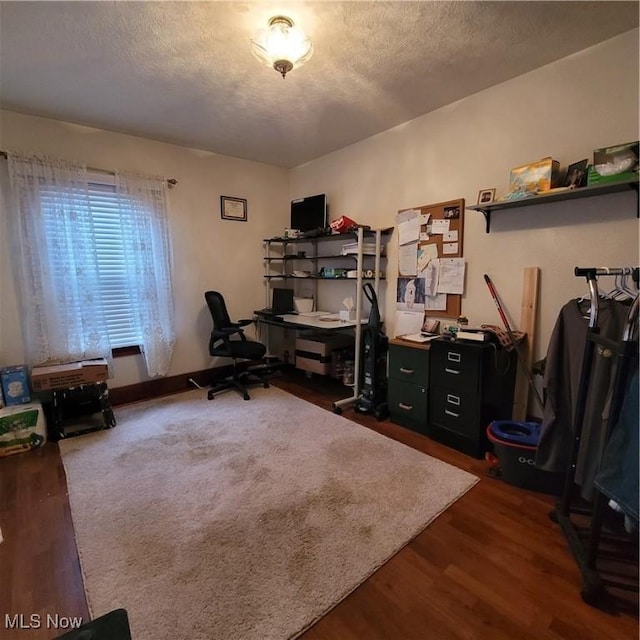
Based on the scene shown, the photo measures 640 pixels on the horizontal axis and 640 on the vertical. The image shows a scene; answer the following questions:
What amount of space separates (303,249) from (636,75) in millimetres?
3187

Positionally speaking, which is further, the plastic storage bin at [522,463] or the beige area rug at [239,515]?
the plastic storage bin at [522,463]

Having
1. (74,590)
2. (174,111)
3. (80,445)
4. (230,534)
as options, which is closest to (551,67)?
(174,111)

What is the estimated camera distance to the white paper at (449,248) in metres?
2.79

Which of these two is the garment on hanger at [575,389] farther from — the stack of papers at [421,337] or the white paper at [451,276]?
the white paper at [451,276]

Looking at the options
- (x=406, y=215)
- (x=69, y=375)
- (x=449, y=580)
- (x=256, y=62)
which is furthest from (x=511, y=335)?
(x=69, y=375)

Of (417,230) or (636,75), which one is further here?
(417,230)

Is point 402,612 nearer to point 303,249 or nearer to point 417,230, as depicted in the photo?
point 417,230

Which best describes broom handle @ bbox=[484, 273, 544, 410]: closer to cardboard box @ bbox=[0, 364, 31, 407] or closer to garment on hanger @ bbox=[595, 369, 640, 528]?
garment on hanger @ bbox=[595, 369, 640, 528]

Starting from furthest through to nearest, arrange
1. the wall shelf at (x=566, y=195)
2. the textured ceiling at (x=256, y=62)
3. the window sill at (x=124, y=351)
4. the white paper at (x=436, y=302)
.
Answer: the window sill at (x=124, y=351), the white paper at (x=436, y=302), the wall shelf at (x=566, y=195), the textured ceiling at (x=256, y=62)

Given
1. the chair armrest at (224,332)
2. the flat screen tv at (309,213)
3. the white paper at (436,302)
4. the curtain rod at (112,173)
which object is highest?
the curtain rod at (112,173)

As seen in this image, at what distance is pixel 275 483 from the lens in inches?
80.8

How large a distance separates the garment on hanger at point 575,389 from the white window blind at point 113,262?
342 centimetres

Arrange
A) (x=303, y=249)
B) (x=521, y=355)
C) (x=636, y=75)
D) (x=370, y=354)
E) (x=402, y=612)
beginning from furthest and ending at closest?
(x=303, y=249) < (x=370, y=354) < (x=521, y=355) < (x=636, y=75) < (x=402, y=612)

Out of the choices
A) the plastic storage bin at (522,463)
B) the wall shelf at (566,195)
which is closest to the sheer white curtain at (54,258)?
the wall shelf at (566,195)
